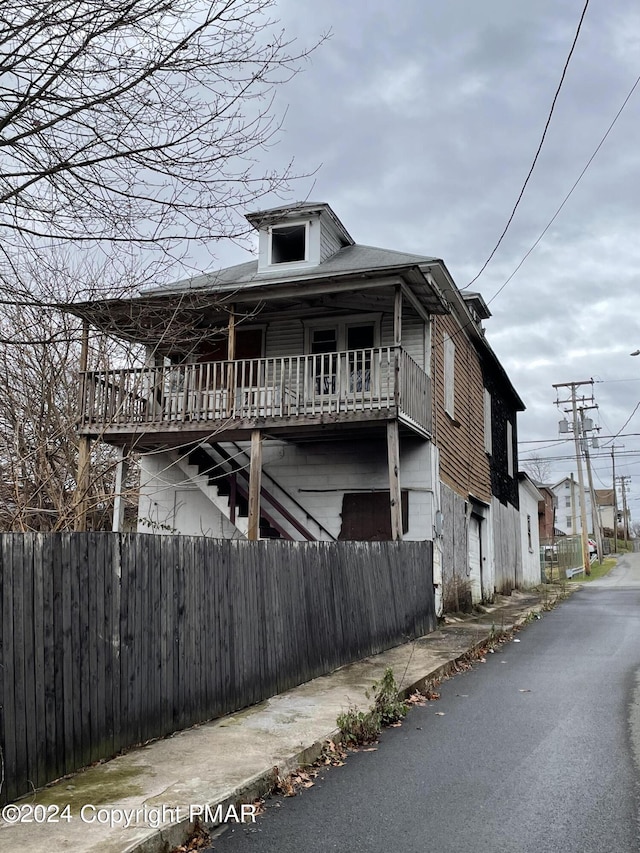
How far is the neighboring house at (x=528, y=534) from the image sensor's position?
27.3m

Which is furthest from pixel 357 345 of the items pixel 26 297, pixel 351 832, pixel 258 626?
pixel 351 832

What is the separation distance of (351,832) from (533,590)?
23.2 metres

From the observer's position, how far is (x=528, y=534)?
96.5 ft

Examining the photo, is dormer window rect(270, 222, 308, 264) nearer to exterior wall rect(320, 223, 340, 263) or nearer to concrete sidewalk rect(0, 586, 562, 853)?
exterior wall rect(320, 223, 340, 263)

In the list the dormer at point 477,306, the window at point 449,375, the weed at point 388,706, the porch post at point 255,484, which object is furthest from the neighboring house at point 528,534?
the weed at point 388,706

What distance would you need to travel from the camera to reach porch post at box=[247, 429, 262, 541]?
550 inches

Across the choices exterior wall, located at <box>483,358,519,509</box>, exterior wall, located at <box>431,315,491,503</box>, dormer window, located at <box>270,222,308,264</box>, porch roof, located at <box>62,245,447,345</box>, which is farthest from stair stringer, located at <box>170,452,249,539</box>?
exterior wall, located at <box>483,358,519,509</box>

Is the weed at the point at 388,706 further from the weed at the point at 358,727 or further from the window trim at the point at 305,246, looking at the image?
the window trim at the point at 305,246

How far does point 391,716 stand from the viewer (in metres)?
6.89

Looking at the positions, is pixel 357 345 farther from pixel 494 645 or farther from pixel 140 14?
pixel 140 14

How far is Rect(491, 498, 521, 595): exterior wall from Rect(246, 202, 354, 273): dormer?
9232 mm

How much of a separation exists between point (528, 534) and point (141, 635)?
25.4m

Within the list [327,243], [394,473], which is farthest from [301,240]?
[394,473]

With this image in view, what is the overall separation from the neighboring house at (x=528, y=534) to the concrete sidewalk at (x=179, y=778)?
19.9 meters
